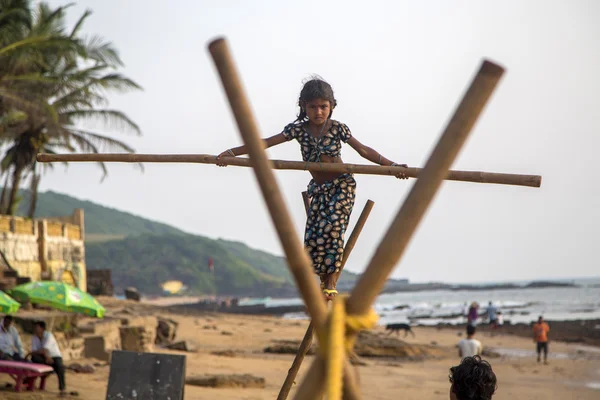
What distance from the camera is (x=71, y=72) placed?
94.0 ft

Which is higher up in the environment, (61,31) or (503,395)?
(61,31)

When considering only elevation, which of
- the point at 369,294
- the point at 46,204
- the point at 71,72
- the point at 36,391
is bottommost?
the point at 36,391

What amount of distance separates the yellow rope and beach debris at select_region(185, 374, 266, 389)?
1191cm

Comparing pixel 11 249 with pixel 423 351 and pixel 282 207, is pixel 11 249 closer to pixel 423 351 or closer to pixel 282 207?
pixel 423 351

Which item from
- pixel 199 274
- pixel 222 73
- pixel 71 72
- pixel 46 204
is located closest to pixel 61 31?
pixel 71 72

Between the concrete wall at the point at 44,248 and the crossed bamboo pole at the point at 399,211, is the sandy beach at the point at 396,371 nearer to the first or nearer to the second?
the concrete wall at the point at 44,248

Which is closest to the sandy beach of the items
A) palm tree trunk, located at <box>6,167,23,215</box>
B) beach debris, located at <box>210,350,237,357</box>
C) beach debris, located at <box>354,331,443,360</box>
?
beach debris, located at <box>210,350,237,357</box>

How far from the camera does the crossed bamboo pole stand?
8.29ft

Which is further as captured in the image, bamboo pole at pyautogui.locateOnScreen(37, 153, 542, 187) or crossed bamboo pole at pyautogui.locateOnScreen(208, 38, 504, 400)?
bamboo pole at pyautogui.locateOnScreen(37, 153, 542, 187)

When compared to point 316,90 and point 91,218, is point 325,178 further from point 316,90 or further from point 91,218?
point 91,218

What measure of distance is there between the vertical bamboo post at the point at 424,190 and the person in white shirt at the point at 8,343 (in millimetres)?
10270

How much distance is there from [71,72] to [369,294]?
2791 centimetres

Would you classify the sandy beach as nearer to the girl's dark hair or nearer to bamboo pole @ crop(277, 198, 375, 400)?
bamboo pole @ crop(277, 198, 375, 400)

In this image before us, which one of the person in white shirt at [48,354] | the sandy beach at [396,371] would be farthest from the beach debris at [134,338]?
the person in white shirt at [48,354]
